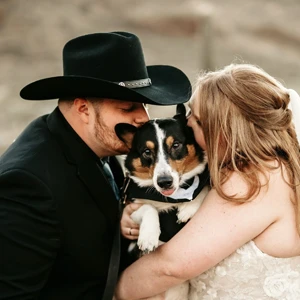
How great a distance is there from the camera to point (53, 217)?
253 cm

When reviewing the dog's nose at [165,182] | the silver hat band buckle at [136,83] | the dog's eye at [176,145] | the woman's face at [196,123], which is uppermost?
the silver hat band buckle at [136,83]

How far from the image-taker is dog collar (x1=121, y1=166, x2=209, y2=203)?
9.72 ft

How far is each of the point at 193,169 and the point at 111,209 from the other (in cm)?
57

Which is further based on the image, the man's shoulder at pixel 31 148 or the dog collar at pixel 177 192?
the dog collar at pixel 177 192

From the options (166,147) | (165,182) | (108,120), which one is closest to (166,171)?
(165,182)

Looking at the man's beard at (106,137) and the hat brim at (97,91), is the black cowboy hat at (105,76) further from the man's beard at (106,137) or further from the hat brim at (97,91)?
the man's beard at (106,137)

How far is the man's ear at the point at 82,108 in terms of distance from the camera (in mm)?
2848

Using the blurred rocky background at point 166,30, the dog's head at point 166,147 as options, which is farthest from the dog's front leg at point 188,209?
the blurred rocky background at point 166,30

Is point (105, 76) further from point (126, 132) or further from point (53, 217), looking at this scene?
point (53, 217)

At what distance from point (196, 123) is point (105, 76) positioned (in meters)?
0.51

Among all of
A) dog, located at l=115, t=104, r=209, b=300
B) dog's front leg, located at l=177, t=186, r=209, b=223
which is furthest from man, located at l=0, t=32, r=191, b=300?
dog's front leg, located at l=177, t=186, r=209, b=223

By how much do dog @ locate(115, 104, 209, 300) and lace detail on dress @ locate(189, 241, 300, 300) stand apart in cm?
29

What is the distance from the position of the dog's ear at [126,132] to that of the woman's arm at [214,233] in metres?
0.65

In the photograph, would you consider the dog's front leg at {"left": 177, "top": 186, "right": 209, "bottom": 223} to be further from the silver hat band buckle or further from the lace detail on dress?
the silver hat band buckle
